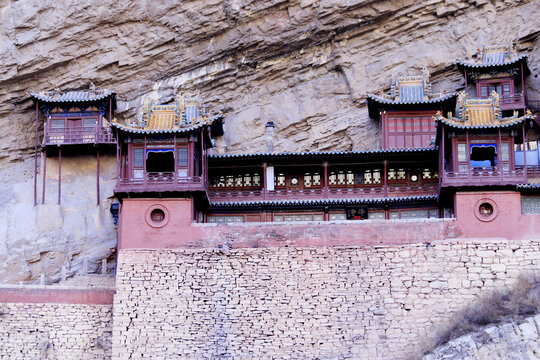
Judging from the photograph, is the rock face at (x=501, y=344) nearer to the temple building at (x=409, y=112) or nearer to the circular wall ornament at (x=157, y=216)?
the circular wall ornament at (x=157, y=216)

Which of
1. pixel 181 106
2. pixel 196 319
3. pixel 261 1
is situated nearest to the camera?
pixel 196 319

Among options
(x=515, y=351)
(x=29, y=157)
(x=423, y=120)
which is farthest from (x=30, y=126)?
(x=515, y=351)

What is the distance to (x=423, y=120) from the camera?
132 feet

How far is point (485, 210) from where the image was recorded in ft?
110

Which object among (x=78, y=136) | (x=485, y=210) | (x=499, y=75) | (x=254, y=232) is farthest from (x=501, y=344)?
(x=78, y=136)

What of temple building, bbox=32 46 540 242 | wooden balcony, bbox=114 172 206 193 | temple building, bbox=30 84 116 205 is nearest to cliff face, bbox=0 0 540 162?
temple building, bbox=32 46 540 242

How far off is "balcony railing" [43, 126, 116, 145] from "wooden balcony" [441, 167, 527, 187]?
45.4 ft

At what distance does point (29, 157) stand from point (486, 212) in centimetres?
1947

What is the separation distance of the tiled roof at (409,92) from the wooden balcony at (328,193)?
3562 mm

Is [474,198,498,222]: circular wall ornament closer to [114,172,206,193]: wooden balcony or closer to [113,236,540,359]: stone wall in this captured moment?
[113,236,540,359]: stone wall

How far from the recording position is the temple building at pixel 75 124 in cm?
4028

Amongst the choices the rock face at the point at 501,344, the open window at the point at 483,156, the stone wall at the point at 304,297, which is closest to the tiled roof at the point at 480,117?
the open window at the point at 483,156

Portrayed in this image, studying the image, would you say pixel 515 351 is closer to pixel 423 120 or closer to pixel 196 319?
pixel 196 319

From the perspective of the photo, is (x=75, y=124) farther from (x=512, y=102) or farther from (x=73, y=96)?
(x=512, y=102)
